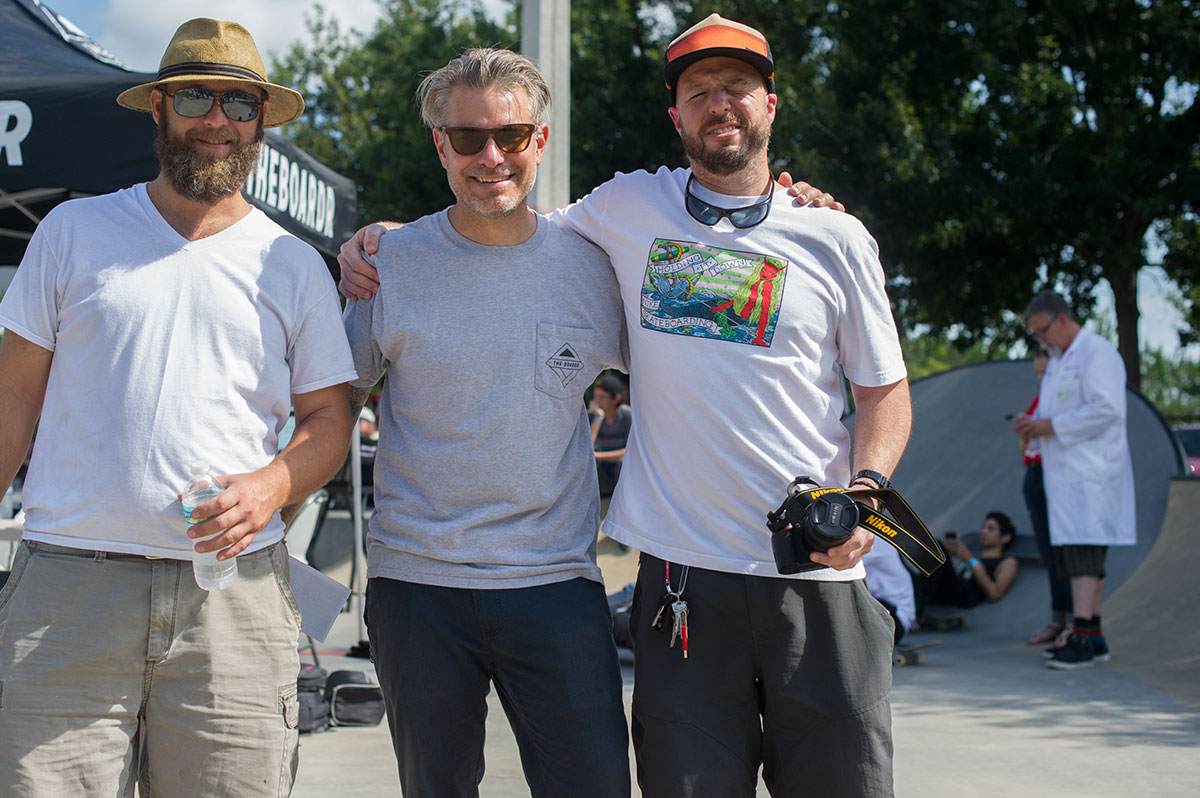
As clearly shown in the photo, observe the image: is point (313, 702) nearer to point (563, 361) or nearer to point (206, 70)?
point (563, 361)

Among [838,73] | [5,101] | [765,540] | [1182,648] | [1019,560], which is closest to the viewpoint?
[765,540]

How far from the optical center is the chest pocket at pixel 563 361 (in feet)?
8.69

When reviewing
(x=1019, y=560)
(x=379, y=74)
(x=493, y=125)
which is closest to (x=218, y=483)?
(x=493, y=125)

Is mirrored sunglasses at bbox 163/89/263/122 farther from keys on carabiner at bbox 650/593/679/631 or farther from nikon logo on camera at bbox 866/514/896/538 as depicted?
nikon logo on camera at bbox 866/514/896/538

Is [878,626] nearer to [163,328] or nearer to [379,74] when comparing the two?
[163,328]

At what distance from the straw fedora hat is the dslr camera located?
1.49 metres

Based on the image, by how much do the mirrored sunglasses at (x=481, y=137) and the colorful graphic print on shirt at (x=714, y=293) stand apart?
0.45 meters

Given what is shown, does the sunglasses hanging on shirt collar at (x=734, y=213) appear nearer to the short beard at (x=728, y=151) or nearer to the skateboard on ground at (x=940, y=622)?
the short beard at (x=728, y=151)

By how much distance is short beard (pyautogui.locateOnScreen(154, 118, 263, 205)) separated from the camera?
243 centimetres

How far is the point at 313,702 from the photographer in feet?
16.5

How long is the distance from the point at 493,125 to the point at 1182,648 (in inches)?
231

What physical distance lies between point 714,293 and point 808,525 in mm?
598

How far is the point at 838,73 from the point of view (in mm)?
17188

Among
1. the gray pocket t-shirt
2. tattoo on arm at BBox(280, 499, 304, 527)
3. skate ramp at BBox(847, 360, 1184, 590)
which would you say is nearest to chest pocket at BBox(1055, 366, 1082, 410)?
skate ramp at BBox(847, 360, 1184, 590)
